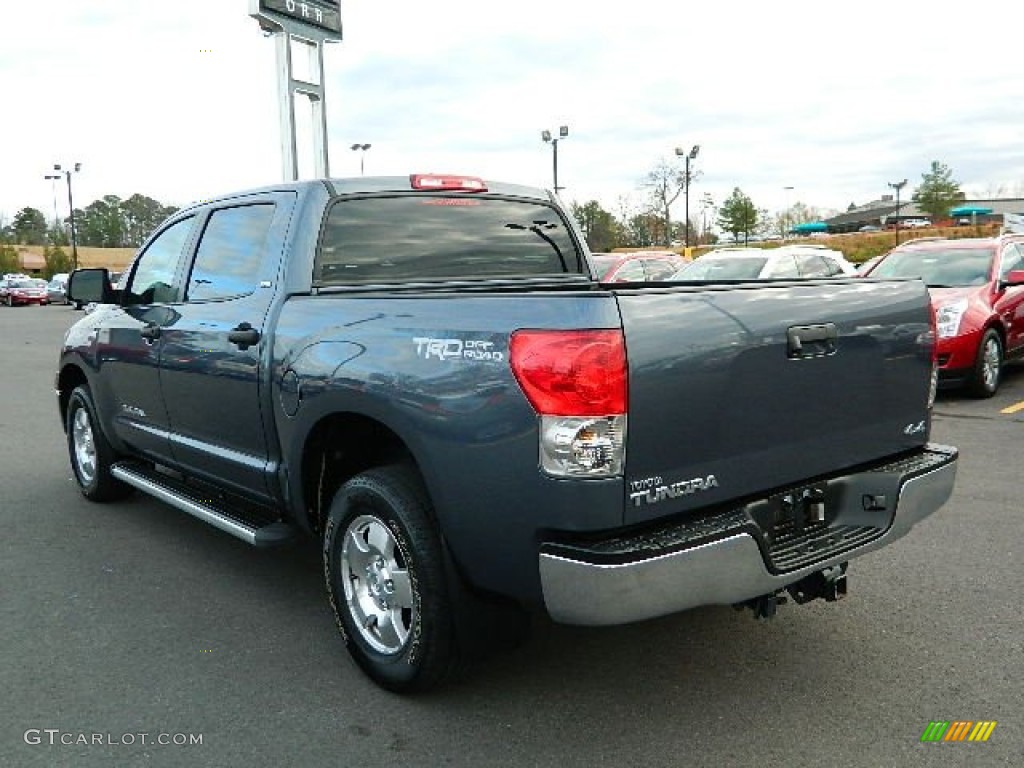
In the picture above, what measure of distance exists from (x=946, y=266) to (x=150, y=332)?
903 cm

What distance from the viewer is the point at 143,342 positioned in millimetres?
4949

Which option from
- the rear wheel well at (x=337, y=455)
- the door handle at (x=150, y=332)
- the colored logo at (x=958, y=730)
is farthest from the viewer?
the door handle at (x=150, y=332)

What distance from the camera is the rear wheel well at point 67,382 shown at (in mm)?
6148

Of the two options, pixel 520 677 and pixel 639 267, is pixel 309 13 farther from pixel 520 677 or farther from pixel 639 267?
pixel 520 677

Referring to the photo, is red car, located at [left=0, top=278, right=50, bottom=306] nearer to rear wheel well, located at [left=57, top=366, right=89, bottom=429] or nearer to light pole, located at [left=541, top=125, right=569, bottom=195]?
light pole, located at [left=541, top=125, right=569, bottom=195]

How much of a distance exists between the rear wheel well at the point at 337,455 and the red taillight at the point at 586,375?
0.89 metres

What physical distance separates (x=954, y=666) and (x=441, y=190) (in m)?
3.07

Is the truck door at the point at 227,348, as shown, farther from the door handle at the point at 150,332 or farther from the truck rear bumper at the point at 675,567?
the truck rear bumper at the point at 675,567

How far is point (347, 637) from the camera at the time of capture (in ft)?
11.5

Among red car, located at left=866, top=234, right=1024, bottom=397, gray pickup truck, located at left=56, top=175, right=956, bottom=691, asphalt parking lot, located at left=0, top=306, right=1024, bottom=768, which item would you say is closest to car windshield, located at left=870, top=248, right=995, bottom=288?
red car, located at left=866, top=234, right=1024, bottom=397

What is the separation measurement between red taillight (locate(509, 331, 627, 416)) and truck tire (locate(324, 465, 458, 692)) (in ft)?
2.46

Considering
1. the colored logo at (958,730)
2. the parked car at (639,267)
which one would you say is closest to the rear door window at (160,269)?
the colored logo at (958,730)

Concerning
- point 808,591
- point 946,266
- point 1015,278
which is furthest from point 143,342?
point 946,266

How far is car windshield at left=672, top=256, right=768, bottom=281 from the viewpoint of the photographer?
44.0ft
